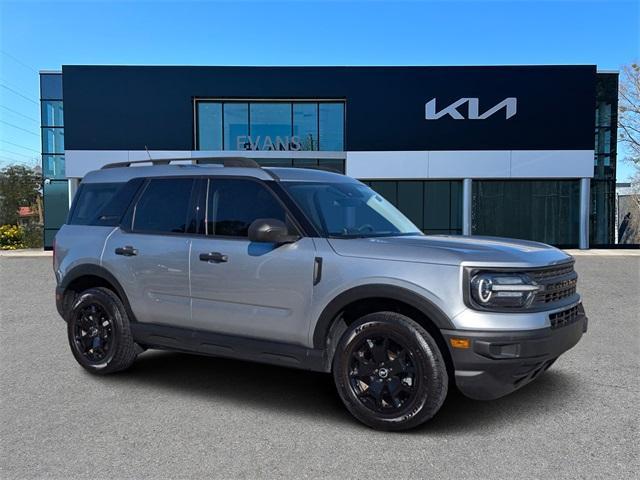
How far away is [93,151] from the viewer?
2292 centimetres

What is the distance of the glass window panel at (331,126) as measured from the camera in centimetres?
2364

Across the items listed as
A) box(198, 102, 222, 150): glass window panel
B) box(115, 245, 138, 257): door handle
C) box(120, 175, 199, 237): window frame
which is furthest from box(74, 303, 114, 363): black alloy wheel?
box(198, 102, 222, 150): glass window panel

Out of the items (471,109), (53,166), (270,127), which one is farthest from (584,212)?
A: (53,166)

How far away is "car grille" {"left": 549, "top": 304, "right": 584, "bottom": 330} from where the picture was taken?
3.76 metres

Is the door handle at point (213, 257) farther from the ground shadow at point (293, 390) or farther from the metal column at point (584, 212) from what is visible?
the metal column at point (584, 212)

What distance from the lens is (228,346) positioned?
174 inches

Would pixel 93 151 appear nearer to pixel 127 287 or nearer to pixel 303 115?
pixel 303 115

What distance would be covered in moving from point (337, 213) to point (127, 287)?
2.11 metres

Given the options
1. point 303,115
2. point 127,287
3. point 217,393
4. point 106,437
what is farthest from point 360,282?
point 303,115

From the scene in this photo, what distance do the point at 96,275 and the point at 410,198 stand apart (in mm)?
20201

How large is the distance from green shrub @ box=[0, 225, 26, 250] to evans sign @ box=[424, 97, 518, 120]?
2031 centimetres

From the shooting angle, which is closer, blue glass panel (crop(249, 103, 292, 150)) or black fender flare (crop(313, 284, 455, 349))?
black fender flare (crop(313, 284, 455, 349))

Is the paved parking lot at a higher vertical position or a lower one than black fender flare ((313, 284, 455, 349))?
lower

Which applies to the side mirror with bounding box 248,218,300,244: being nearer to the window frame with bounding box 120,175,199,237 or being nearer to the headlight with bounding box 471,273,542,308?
the window frame with bounding box 120,175,199,237
